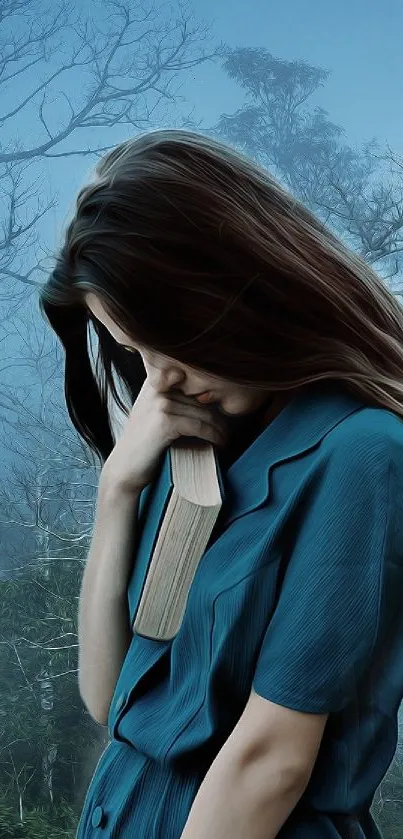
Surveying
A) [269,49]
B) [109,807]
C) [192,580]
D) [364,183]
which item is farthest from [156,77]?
[109,807]

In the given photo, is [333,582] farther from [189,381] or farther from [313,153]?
[313,153]

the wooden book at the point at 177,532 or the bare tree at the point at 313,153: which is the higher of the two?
the bare tree at the point at 313,153

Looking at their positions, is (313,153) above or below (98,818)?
above

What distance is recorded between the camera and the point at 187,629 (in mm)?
824

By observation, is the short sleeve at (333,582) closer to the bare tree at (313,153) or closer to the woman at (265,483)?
the woman at (265,483)

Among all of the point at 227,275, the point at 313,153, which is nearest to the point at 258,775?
the point at 227,275

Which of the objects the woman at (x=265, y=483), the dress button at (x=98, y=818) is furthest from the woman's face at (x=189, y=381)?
the dress button at (x=98, y=818)

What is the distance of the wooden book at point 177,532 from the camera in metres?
0.83

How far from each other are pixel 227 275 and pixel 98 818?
1.49 ft

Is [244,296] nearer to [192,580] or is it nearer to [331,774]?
[192,580]

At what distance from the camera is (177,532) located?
0.85 m

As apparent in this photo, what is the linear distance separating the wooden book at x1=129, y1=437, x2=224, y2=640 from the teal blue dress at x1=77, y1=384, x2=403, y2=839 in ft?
0.04

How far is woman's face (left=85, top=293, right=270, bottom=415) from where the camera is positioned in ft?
2.67

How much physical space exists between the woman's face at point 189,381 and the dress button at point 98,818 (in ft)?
1.12
